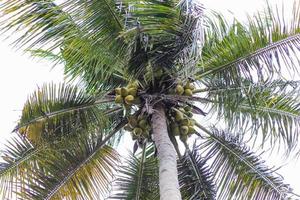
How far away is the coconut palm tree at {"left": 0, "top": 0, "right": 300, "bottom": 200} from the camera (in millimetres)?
6238

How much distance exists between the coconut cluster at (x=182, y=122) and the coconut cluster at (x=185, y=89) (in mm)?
296

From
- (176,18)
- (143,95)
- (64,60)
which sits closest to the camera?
(176,18)

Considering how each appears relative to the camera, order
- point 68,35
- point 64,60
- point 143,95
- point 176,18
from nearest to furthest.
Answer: point 176,18 → point 68,35 → point 143,95 → point 64,60

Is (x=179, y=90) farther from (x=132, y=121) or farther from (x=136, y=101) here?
(x=132, y=121)

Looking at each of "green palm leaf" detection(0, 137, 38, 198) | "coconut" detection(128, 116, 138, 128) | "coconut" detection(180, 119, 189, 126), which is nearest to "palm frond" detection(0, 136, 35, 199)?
"green palm leaf" detection(0, 137, 38, 198)

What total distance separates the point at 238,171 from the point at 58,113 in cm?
271

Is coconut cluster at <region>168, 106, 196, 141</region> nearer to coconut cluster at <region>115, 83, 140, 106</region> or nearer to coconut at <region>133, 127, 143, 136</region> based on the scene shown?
coconut at <region>133, 127, 143, 136</region>

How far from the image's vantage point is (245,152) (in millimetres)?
7922

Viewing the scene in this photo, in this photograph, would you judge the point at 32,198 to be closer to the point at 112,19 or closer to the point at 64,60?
the point at 64,60

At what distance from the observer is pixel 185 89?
273 inches

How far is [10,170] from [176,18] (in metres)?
3.07

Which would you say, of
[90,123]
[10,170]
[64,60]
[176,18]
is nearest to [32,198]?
[10,170]

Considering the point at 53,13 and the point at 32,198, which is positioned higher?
the point at 53,13

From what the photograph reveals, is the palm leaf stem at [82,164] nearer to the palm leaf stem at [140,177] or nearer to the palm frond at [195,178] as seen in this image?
the palm leaf stem at [140,177]
